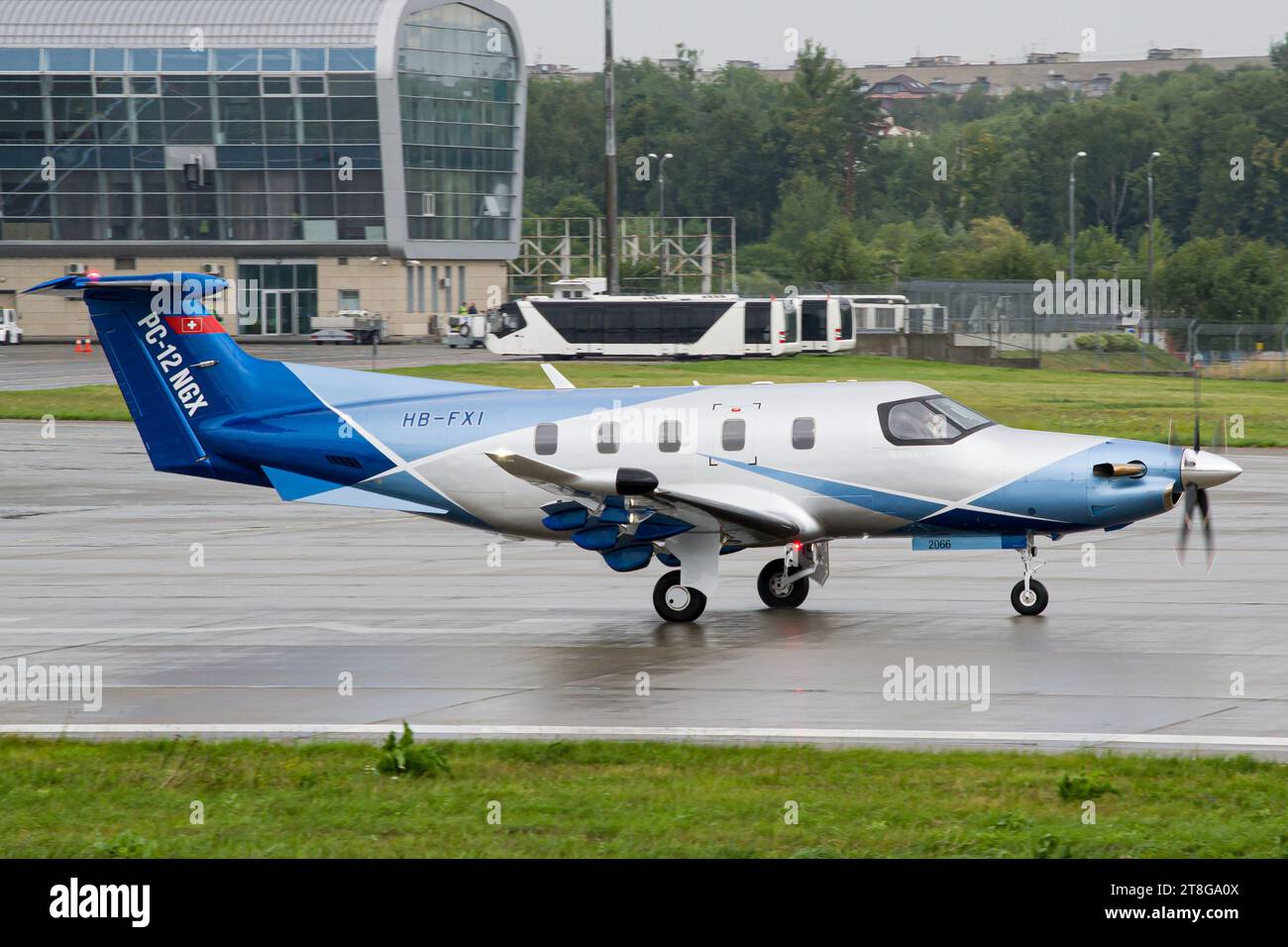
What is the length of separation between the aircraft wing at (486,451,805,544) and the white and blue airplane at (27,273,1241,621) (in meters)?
0.03

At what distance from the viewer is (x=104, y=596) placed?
20.8m

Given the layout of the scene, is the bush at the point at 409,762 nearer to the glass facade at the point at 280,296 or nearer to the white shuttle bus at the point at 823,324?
the white shuttle bus at the point at 823,324

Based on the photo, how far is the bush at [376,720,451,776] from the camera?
11.4 m

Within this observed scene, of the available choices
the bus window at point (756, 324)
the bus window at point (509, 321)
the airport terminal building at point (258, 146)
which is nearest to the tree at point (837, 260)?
the airport terminal building at point (258, 146)

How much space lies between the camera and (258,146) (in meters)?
94.2

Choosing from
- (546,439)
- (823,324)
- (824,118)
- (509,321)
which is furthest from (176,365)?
(824,118)

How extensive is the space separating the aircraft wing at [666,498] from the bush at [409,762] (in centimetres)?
560

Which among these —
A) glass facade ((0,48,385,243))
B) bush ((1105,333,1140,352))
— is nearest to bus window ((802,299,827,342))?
bush ((1105,333,1140,352))

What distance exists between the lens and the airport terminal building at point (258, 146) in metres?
92.1

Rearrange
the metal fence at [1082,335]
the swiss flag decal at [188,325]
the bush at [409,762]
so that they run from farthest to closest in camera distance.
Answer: the metal fence at [1082,335] < the swiss flag decal at [188,325] < the bush at [409,762]

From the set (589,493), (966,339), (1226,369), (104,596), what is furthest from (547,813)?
(966,339)

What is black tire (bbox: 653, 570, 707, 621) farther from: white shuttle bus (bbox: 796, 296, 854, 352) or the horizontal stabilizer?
white shuttle bus (bbox: 796, 296, 854, 352)

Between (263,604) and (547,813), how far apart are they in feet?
35.3
